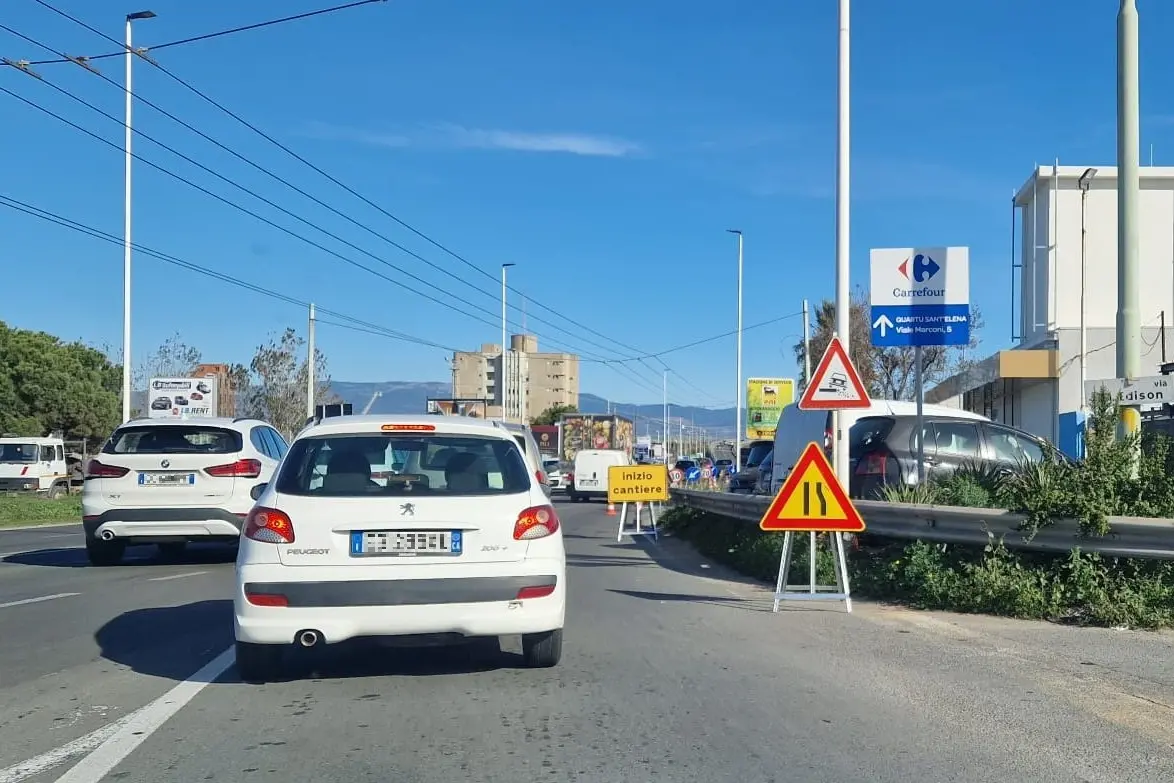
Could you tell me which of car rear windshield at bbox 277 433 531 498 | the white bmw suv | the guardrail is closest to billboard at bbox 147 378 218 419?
the white bmw suv

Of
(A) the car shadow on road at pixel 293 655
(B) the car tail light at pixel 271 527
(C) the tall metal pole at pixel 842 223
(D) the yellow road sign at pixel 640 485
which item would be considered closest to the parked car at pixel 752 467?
(D) the yellow road sign at pixel 640 485

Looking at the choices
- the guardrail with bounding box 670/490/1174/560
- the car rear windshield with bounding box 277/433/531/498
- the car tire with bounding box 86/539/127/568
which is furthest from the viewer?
the car tire with bounding box 86/539/127/568

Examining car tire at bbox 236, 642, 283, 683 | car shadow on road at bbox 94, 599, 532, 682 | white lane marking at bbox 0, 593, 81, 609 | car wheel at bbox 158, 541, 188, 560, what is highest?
car tire at bbox 236, 642, 283, 683

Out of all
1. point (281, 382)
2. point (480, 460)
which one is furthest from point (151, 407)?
point (480, 460)

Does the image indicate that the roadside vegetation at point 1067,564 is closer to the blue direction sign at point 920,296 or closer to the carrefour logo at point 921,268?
the blue direction sign at point 920,296

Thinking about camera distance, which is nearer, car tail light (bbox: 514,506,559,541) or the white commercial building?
car tail light (bbox: 514,506,559,541)

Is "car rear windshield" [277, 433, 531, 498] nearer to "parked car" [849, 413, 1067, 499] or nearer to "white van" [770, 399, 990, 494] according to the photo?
"parked car" [849, 413, 1067, 499]

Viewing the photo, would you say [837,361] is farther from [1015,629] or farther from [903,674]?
[903,674]

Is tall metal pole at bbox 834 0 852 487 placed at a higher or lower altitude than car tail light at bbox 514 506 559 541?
higher

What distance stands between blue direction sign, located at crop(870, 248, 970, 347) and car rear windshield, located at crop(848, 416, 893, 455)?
1.59 m

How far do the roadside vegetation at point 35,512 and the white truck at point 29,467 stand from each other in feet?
20.3

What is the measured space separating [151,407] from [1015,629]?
138ft

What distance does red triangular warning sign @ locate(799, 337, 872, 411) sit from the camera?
10.1 m

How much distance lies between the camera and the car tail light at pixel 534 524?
661 cm
